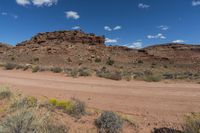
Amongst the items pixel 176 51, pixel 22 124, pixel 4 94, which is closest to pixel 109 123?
pixel 22 124

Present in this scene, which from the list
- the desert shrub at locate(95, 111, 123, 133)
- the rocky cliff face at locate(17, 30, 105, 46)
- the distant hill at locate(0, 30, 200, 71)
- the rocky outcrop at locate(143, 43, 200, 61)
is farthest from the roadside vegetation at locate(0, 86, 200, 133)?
the rocky cliff face at locate(17, 30, 105, 46)

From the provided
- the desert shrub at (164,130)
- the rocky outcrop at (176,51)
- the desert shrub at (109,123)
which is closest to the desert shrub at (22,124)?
the desert shrub at (109,123)

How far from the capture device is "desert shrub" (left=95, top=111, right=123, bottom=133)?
5823 mm

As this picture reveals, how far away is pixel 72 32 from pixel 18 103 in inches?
2560

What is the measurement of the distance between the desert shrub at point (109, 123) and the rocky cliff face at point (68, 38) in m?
60.9

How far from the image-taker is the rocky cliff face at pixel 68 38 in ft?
220

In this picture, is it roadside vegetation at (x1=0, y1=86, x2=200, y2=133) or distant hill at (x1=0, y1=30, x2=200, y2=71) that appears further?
distant hill at (x1=0, y1=30, x2=200, y2=71)

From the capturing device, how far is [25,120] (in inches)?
180

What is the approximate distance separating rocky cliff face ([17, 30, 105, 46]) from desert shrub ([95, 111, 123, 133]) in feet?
200

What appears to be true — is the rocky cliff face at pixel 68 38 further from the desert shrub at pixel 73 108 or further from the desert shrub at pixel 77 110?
the desert shrub at pixel 77 110

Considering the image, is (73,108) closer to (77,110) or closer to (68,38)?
(77,110)

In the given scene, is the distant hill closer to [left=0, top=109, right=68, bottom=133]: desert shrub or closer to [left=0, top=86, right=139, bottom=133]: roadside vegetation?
[left=0, top=86, right=139, bottom=133]: roadside vegetation

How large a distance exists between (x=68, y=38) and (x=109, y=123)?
6351 centimetres

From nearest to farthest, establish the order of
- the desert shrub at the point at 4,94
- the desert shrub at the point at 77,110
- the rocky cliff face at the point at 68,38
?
the desert shrub at the point at 77,110
the desert shrub at the point at 4,94
the rocky cliff face at the point at 68,38
